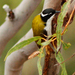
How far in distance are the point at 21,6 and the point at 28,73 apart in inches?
37.1

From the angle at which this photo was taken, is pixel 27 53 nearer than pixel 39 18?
No

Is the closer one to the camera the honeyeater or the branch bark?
the honeyeater

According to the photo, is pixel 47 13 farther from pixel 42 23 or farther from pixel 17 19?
pixel 17 19

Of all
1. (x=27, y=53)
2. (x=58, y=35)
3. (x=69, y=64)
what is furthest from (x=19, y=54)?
(x=69, y=64)

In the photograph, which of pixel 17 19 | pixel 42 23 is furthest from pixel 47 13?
pixel 17 19

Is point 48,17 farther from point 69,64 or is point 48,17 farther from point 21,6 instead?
point 69,64

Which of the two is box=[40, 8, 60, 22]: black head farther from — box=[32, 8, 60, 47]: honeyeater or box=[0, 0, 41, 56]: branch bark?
box=[0, 0, 41, 56]: branch bark

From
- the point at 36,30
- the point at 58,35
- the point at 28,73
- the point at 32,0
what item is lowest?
the point at 58,35

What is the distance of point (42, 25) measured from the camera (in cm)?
45

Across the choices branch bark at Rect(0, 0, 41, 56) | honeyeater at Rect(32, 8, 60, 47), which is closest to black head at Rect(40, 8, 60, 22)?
honeyeater at Rect(32, 8, 60, 47)

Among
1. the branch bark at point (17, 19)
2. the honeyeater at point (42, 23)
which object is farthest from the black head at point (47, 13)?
the branch bark at point (17, 19)

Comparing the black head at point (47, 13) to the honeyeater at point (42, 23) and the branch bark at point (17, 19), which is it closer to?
the honeyeater at point (42, 23)

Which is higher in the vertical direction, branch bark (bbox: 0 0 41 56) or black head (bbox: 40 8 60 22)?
branch bark (bbox: 0 0 41 56)

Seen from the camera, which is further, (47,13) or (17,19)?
(17,19)
